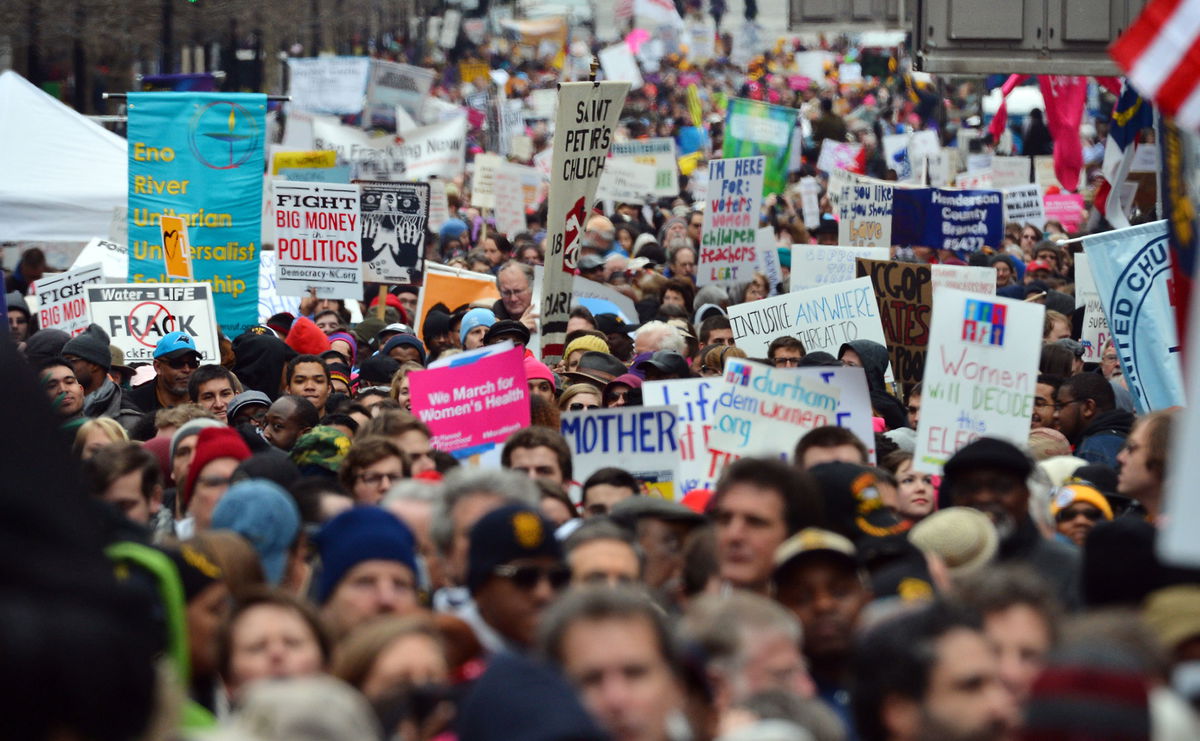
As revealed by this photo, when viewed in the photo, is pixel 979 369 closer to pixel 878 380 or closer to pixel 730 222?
pixel 878 380

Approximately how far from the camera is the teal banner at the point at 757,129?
22438mm

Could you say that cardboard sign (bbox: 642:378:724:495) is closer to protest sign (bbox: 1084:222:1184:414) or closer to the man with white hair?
protest sign (bbox: 1084:222:1184:414)

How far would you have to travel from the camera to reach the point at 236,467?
650 cm

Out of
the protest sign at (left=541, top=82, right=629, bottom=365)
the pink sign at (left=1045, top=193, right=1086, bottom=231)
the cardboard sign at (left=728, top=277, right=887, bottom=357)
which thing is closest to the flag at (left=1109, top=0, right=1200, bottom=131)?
the protest sign at (left=541, top=82, right=629, bottom=365)

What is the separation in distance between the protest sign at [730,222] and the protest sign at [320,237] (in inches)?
119

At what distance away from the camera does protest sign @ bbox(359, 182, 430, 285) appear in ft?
46.1

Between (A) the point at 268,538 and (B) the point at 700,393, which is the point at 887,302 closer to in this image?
(B) the point at 700,393

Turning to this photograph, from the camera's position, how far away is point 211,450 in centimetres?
658

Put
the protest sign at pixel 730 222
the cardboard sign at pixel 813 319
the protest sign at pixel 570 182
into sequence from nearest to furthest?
the protest sign at pixel 570 182 < the cardboard sign at pixel 813 319 < the protest sign at pixel 730 222

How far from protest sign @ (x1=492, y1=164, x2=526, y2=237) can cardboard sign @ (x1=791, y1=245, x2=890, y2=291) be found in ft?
25.8

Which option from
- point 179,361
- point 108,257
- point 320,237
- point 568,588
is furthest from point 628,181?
point 568,588

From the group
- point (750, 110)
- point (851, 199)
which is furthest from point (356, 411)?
point (750, 110)


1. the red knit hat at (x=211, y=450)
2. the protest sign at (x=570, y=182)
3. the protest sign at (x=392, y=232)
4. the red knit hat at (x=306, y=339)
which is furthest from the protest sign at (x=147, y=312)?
the red knit hat at (x=211, y=450)

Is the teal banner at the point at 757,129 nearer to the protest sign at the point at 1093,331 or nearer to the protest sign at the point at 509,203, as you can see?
the protest sign at the point at 509,203
